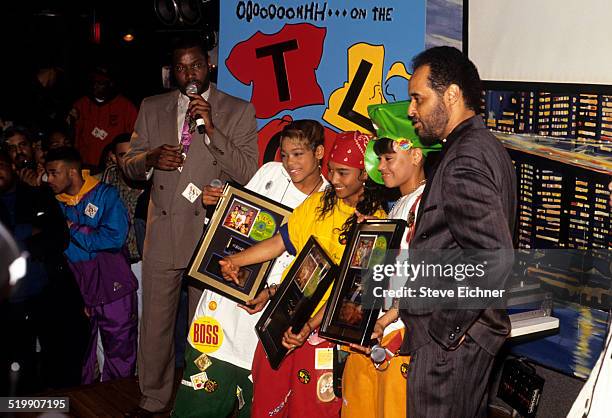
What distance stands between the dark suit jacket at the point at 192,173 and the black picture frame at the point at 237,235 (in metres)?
0.50

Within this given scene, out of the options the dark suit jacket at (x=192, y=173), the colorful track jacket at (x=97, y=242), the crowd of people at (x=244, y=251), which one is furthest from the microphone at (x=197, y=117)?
the colorful track jacket at (x=97, y=242)

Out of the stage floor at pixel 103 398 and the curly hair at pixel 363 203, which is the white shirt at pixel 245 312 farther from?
the stage floor at pixel 103 398

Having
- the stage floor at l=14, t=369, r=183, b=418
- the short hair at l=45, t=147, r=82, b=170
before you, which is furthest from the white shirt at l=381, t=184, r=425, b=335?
the short hair at l=45, t=147, r=82, b=170

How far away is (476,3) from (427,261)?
1835 mm

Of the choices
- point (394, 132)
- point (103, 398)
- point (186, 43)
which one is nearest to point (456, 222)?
point (394, 132)

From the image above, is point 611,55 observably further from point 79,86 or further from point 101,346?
point 79,86

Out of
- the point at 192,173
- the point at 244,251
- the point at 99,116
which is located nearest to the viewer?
the point at 244,251

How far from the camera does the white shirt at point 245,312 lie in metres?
3.88

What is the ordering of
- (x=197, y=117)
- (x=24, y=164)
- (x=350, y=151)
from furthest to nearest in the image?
(x=24, y=164), (x=197, y=117), (x=350, y=151)

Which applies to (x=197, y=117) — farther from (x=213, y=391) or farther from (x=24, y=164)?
(x=24, y=164)

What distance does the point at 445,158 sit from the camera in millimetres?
2756

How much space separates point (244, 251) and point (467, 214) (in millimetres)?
1415

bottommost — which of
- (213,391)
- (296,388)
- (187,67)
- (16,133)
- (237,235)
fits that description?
(213,391)

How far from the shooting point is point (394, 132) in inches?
134
